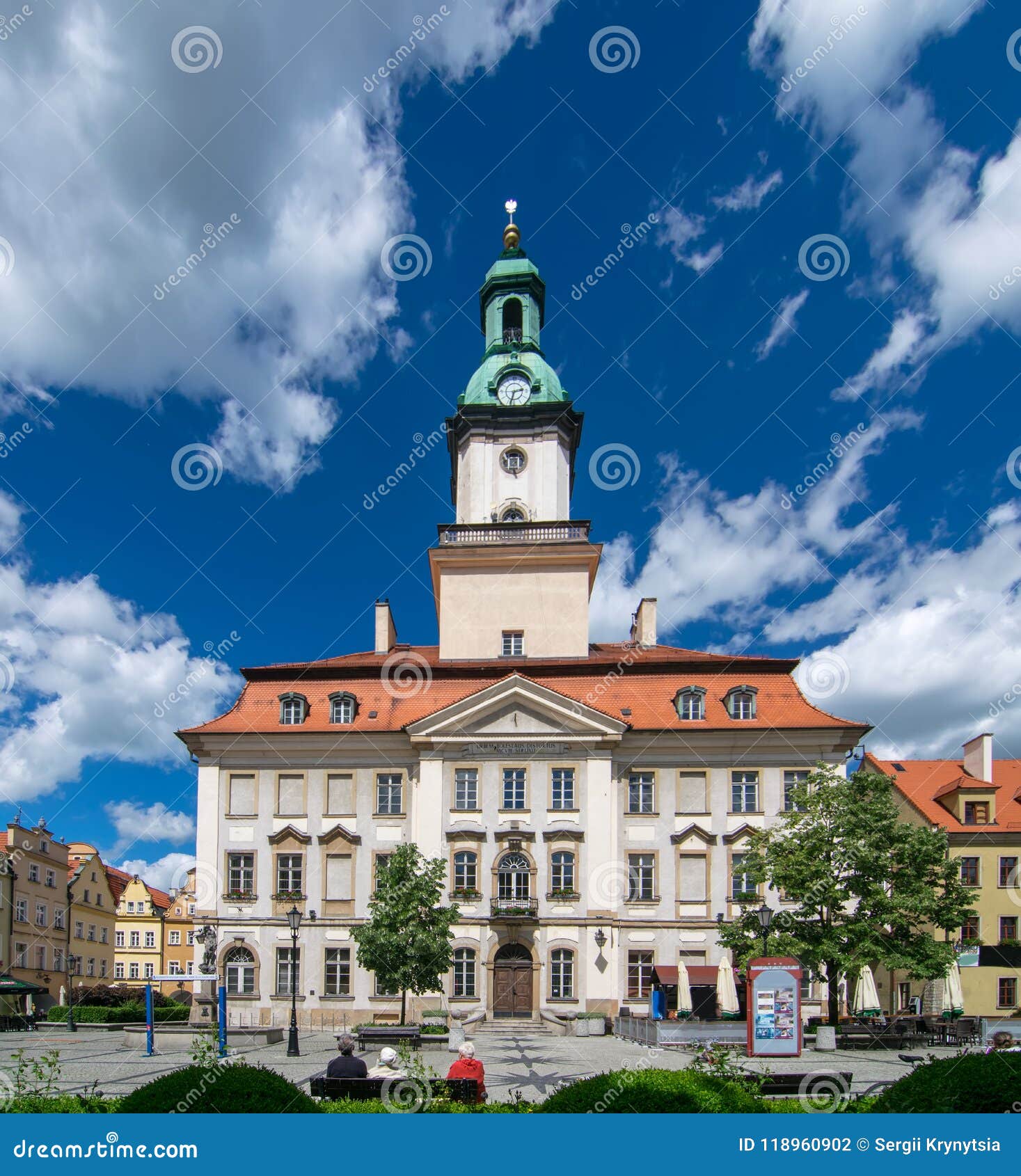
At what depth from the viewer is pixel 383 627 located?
45.4 m

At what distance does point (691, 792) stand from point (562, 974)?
27.4 feet

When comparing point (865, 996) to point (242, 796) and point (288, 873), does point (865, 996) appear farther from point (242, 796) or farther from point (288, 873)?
point (242, 796)

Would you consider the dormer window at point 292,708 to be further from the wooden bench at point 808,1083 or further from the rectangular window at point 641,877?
the wooden bench at point 808,1083

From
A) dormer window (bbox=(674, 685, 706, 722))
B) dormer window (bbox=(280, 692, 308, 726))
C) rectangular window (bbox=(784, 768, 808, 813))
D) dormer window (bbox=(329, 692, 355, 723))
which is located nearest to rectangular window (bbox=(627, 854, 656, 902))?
rectangular window (bbox=(784, 768, 808, 813))

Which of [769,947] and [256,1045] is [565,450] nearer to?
[769,947]

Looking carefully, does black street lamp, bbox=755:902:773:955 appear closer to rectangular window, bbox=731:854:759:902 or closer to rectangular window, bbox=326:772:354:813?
rectangular window, bbox=731:854:759:902

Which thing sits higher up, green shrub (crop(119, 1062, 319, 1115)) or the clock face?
the clock face

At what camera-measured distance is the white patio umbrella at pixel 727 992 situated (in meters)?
30.8

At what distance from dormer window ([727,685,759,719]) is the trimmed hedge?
2728cm

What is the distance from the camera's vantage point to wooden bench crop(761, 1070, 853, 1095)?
14250 millimetres

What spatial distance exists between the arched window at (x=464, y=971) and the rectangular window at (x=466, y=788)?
527 cm

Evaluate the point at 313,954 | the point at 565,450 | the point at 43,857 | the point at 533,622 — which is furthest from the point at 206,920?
the point at 43,857

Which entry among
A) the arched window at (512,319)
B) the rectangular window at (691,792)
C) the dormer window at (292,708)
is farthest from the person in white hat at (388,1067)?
the arched window at (512,319)

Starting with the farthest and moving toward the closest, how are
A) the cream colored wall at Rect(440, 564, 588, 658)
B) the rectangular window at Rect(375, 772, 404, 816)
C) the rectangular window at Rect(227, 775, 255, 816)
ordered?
the cream colored wall at Rect(440, 564, 588, 658)
the rectangular window at Rect(227, 775, 255, 816)
the rectangular window at Rect(375, 772, 404, 816)
